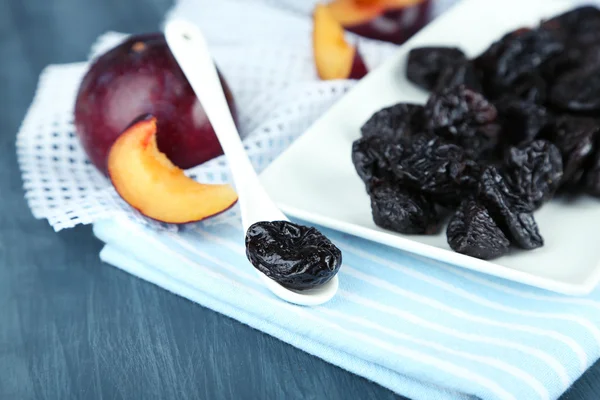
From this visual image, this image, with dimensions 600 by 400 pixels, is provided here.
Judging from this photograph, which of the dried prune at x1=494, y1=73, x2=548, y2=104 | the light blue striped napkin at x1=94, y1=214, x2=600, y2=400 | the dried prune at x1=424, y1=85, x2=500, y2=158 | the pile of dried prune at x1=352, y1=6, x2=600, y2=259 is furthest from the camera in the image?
the dried prune at x1=494, y1=73, x2=548, y2=104

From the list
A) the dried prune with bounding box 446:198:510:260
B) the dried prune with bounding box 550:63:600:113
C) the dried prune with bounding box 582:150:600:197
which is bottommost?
the dried prune with bounding box 446:198:510:260

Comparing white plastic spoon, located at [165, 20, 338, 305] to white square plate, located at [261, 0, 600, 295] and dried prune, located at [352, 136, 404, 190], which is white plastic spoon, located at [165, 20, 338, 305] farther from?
dried prune, located at [352, 136, 404, 190]

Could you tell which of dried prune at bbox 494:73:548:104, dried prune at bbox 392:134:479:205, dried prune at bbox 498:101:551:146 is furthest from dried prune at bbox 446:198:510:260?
dried prune at bbox 494:73:548:104

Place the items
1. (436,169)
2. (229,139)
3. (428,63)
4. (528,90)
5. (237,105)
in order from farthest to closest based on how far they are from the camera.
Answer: (237,105) → (428,63) → (528,90) → (229,139) → (436,169)

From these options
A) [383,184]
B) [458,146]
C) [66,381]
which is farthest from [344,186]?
[66,381]

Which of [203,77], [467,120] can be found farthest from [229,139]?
[467,120]

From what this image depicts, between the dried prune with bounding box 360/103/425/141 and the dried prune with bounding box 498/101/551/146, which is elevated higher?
the dried prune with bounding box 498/101/551/146

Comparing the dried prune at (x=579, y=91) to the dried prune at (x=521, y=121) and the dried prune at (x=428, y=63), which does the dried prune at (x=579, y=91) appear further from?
the dried prune at (x=428, y=63)

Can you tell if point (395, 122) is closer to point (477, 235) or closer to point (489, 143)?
point (489, 143)
